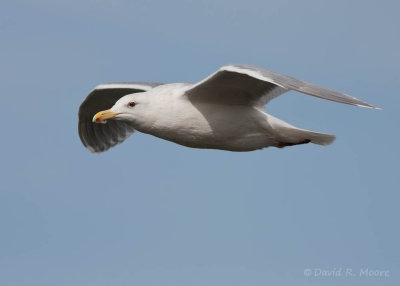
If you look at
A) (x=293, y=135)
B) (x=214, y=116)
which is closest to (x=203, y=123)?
(x=214, y=116)

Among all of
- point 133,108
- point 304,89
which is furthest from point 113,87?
point 304,89

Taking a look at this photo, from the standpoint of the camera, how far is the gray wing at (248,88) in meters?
10.0

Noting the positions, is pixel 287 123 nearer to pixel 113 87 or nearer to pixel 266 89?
pixel 266 89

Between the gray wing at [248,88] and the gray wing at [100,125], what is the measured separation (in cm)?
264

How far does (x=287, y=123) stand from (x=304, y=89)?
117 cm

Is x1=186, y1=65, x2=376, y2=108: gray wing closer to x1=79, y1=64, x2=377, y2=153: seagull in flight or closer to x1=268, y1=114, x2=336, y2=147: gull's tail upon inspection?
x1=79, y1=64, x2=377, y2=153: seagull in flight

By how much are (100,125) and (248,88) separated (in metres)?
4.15

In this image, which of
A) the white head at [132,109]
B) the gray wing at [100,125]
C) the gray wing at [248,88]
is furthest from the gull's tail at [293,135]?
the gray wing at [100,125]

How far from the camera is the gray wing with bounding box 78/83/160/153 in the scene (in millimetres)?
A: 13516

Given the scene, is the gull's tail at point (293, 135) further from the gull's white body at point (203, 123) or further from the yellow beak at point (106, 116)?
the yellow beak at point (106, 116)

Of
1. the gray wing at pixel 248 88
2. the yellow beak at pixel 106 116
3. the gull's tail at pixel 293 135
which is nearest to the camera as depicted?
the gray wing at pixel 248 88

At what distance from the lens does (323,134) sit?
11.4 meters

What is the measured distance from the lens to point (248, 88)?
10.9 metres

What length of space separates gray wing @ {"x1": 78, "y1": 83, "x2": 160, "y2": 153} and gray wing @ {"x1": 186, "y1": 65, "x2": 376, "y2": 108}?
8.67 feet
